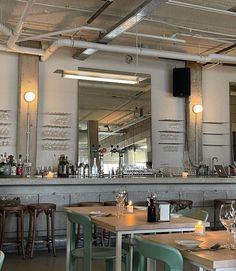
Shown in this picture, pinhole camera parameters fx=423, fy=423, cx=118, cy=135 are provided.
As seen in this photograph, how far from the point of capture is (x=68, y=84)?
25.3 ft

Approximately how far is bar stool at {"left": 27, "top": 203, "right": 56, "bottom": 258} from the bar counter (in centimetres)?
20

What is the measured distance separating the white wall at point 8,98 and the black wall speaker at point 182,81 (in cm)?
310

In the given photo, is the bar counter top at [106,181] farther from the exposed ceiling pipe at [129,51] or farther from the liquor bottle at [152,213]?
the liquor bottle at [152,213]

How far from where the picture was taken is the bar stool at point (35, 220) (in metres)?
5.57

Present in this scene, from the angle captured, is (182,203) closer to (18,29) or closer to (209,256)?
(18,29)

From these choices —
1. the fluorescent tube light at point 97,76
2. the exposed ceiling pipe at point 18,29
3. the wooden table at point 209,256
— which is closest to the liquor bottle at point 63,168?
the fluorescent tube light at point 97,76

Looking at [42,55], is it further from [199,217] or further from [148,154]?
[199,217]

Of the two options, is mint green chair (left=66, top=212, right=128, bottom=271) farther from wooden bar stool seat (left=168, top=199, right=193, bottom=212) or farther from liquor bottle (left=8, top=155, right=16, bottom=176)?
liquor bottle (left=8, top=155, right=16, bottom=176)

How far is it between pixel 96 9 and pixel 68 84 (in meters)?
2.01

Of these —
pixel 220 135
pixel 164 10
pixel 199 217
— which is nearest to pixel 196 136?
pixel 220 135

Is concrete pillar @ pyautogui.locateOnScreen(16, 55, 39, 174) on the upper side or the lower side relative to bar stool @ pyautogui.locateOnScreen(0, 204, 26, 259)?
upper

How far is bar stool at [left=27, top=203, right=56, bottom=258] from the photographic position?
557 centimetres

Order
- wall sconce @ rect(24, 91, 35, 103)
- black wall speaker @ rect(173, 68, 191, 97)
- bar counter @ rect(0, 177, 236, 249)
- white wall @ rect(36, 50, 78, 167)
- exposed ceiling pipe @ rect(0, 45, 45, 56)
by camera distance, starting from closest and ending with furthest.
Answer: bar counter @ rect(0, 177, 236, 249) < exposed ceiling pipe @ rect(0, 45, 45, 56) < wall sconce @ rect(24, 91, 35, 103) < white wall @ rect(36, 50, 78, 167) < black wall speaker @ rect(173, 68, 191, 97)

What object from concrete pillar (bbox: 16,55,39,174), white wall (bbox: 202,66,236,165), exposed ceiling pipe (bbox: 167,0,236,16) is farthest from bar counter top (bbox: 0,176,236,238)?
exposed ceiling pipe (bbox: 167,0,236,16)
